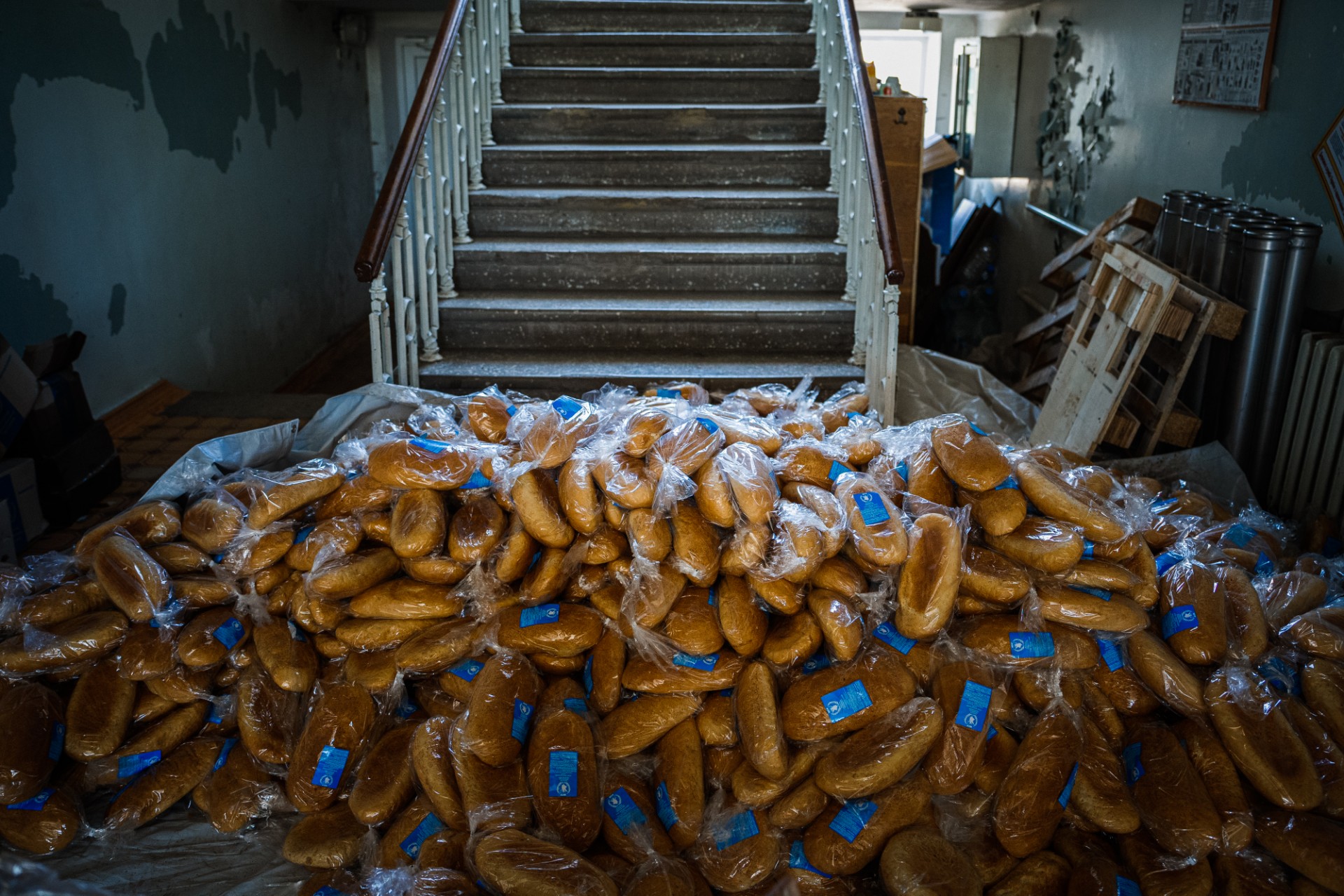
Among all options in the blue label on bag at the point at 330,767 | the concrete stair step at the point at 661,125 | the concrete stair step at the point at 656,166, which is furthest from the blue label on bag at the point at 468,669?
the concrete stair step at the point at 661,125

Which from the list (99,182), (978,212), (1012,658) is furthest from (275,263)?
(1012,658)

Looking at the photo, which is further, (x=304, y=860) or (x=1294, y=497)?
(x=1294, y=497)

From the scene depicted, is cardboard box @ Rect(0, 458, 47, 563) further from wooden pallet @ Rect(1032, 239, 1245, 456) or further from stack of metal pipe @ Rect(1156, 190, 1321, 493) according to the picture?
stack of metal pipe @ Rect(1156, 190, 1321, 493)

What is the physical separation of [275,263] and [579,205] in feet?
7.74

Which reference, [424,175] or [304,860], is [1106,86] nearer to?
[424,175]

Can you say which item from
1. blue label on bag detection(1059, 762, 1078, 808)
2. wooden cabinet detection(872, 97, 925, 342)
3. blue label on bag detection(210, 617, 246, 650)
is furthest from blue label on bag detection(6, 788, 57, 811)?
wooden cabinet detection(872, 97, 925, 342)

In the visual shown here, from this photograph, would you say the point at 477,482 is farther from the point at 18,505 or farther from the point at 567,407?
the point at 18,505

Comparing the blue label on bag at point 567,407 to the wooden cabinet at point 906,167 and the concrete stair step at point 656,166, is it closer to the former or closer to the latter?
the concrete stair step at point 656,166

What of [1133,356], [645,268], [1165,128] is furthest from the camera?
[1165,128]

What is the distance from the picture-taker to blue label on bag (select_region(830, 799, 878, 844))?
4.84 feet

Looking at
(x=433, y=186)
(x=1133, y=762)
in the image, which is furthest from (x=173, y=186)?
(x=1133, y=762)

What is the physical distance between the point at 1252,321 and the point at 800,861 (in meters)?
2.36

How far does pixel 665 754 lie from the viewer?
1604 mm

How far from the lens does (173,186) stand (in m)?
4.47
